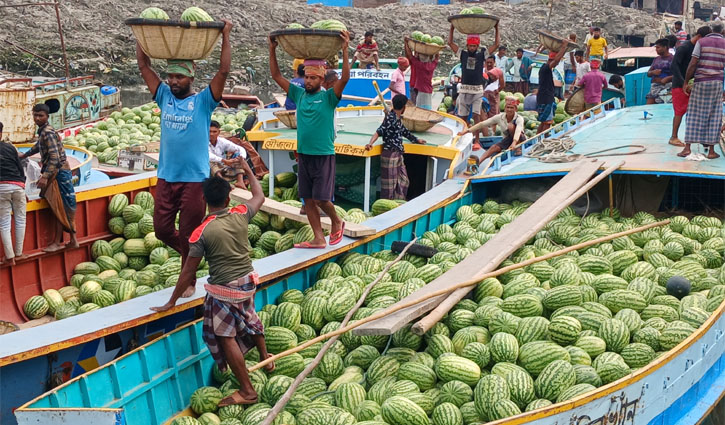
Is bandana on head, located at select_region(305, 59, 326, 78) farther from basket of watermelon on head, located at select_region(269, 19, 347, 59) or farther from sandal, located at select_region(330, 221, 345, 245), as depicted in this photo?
sandal, located at select_region(330, 221, 345, 245)

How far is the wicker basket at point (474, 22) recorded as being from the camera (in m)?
11.6

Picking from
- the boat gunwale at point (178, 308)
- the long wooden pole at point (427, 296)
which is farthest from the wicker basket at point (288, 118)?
A: the long wooden pole at point (427, 296)

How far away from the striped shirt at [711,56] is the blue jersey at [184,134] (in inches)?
215

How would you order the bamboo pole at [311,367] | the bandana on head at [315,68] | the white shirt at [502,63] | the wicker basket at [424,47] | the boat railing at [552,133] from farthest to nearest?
the white shirt at [502,63], the wicker basket at [424,47], the boat railing at [552,133], the bandana on head at [315,68], the bamboo pole at [311,367]

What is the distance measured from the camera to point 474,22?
11688 millimetres

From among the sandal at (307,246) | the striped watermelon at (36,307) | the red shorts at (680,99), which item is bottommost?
the striped watermelon at (36,307)

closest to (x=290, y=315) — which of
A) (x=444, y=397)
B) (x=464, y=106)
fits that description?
(x=444, y=397)

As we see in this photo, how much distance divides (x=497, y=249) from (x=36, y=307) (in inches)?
164

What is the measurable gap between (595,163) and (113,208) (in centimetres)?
499

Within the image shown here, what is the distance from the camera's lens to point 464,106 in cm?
1208

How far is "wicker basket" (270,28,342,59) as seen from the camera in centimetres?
614

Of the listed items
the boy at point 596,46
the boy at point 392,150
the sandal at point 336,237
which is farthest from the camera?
the boy at point 596,46

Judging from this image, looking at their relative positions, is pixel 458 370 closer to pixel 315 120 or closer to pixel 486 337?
pixel 486 337

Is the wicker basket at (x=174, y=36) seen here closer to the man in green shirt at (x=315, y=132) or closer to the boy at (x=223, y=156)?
the man in green shirt at (x=315, y=132)
